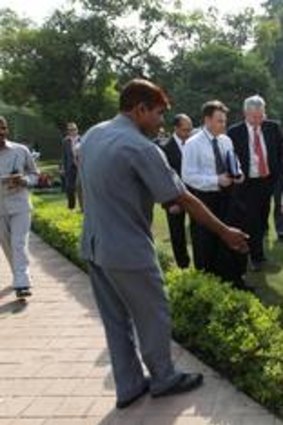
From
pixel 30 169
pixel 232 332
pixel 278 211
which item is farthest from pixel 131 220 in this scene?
pixel 278 211

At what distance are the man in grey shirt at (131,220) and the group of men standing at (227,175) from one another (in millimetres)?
2433

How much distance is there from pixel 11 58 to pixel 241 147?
3432cm

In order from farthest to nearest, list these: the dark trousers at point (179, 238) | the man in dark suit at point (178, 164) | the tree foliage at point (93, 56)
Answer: the tree foliage at point (93, 56) < the dark trousers at point (179, 238) < the man in dark suit at point (178, 164)

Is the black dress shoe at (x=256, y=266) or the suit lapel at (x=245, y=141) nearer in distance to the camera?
the suit lapel at (x=245, y=141)

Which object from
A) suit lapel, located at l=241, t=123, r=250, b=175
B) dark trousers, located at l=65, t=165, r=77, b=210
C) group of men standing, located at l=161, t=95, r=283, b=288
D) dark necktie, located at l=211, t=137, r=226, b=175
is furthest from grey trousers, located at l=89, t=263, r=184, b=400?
dark trousers, located at l=65, t=165, r=77, b=210

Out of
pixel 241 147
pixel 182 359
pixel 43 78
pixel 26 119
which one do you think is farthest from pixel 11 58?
pixel 182 359

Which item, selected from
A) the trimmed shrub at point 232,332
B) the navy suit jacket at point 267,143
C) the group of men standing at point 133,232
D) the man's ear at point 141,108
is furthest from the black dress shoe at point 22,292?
the man's ear at point 141,108

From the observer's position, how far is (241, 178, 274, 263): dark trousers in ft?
30.0

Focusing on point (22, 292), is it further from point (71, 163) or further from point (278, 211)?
point (71, 163)

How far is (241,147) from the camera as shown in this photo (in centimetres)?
897

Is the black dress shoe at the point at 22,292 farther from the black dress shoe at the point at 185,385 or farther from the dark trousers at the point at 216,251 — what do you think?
the black dress shoe at the point at 185,385

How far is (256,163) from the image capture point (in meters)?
9.06

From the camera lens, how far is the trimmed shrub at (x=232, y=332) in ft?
16.9

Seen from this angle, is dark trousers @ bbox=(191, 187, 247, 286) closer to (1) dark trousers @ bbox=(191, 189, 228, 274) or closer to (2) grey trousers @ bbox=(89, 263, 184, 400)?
(1) dark trousers @ bbox=(191, 189, 228, 274)
